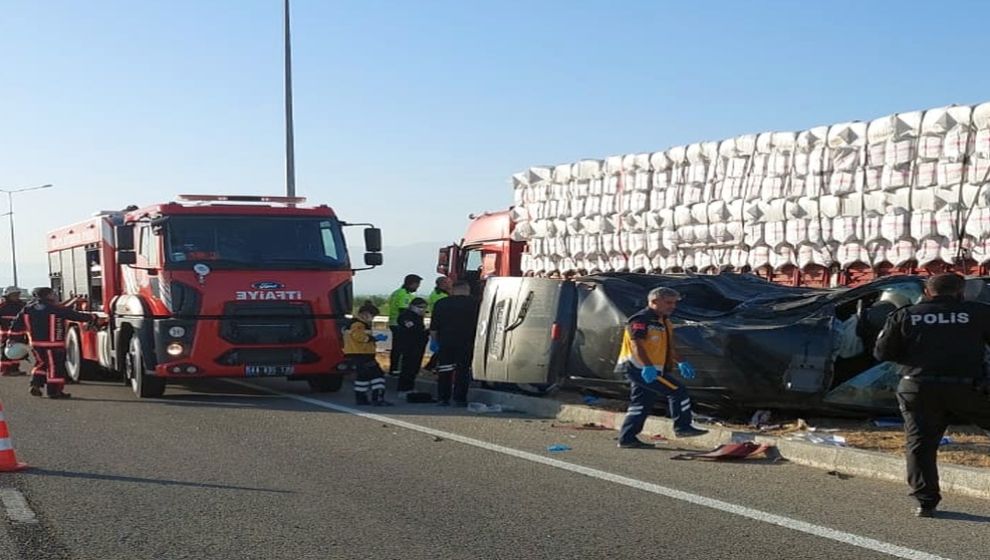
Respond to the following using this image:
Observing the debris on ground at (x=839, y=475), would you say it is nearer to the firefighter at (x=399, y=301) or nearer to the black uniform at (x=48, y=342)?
the firefighter at (x=399, y=301)

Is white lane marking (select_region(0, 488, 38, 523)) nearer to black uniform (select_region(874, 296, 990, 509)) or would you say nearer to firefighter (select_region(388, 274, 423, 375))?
black uniform (select_region(874, 296, 990, 509))

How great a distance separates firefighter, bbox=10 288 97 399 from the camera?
1574cm

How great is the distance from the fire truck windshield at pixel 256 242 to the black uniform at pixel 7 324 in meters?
5.21

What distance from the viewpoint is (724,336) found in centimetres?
1140

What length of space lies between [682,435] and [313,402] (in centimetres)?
562

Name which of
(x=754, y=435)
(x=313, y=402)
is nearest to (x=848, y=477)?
(x=754, y=435)

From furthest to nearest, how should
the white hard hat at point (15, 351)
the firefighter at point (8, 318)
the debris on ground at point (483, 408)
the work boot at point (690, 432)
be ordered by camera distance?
the firefighter at point (8, 318) → the white hard hat at point (15, 351) → the debris on ground at point (483, 408) → the work boot at point (690, 432)

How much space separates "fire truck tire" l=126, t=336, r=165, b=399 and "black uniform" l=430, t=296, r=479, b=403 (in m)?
3.53

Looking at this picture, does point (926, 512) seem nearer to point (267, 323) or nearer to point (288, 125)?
point (267, 323)

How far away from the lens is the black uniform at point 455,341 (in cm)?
1447

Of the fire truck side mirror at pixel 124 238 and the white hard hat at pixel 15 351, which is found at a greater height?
the fire truck side mirror at pixel 124 238

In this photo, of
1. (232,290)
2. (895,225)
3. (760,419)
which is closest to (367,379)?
(232,290)

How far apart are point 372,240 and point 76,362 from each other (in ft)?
17.6

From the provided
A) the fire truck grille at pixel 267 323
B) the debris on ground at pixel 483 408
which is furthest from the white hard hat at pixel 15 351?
the debris on ground at pixel 483 408
